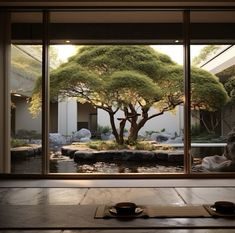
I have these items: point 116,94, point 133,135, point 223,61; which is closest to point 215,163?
point 133,135

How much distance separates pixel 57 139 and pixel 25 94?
30.3 inches

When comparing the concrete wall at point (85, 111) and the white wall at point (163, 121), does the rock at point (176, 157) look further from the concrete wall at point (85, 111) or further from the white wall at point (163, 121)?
the concrete wall at point (85, 111)

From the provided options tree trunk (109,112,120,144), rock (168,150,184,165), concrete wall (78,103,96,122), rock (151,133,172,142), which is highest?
concrete wall (78,103,96,122)

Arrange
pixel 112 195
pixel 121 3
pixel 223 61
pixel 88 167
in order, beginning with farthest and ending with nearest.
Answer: pixel 88 167
pixel 223 61
pixel 121 3
pixel 112 195

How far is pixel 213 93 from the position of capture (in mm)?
4914

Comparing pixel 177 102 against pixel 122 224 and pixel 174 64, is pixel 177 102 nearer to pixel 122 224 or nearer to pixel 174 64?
pixel 174 64

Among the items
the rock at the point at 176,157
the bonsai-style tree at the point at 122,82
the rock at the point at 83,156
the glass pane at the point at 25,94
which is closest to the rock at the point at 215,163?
the rock at the point at 176,157

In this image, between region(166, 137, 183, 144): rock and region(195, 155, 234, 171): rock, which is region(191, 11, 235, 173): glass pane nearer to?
region(195, 155, 234, 171): rock

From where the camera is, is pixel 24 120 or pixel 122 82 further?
pixel 122 82

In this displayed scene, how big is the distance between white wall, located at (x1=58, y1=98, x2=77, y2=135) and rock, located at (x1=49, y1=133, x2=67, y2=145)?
63mm

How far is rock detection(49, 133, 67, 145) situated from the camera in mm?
4910

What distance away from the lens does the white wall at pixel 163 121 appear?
15.9 ft

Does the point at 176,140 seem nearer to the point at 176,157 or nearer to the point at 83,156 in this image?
the point at 176,157

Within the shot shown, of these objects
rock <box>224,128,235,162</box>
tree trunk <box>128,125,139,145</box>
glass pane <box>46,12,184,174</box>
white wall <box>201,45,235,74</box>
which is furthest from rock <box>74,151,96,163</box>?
white wall <box>201,45,235,74</box>
